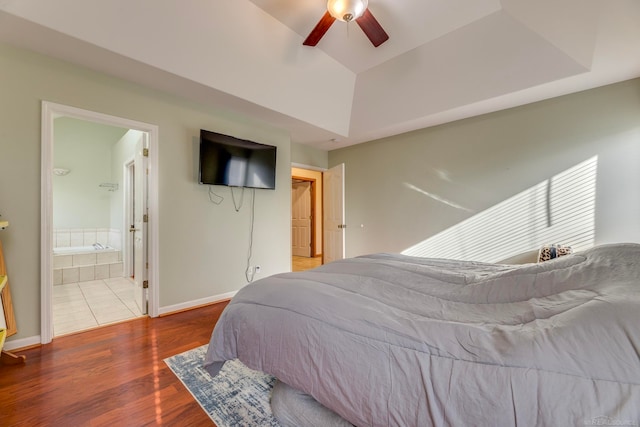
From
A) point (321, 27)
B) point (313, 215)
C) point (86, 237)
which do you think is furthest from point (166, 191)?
point (313, 215)

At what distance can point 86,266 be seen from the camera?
4.43 meters

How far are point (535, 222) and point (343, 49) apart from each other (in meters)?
3.08

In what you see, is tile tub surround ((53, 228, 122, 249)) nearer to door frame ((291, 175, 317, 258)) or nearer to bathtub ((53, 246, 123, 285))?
bathtub ((53, 246, 123, 285))

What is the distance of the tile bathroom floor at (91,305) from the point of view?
273cm

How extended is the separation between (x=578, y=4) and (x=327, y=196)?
A: 370 centimetres

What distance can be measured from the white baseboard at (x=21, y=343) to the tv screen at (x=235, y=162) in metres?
1.94

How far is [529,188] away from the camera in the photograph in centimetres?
332

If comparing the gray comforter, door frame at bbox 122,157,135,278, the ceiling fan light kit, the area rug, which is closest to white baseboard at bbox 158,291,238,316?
the area rug

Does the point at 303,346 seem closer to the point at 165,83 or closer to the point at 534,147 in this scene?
the point at 165,83

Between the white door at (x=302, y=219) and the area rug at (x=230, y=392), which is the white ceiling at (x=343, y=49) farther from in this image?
the white door at (x=302, y=219)

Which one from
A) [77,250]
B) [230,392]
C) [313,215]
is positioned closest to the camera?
[230,392]

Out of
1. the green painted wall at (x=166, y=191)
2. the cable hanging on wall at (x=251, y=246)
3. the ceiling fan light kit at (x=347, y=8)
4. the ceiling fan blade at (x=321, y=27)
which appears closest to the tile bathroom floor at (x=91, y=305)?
the green painted wall at (x=166, y=191)

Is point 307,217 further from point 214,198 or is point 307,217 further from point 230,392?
point 230,392

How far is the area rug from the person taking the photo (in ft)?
4.77
